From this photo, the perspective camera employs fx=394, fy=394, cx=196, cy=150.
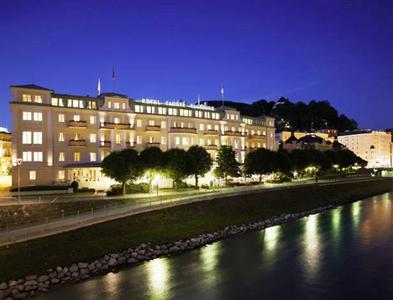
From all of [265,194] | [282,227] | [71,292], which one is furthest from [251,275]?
[265,194]

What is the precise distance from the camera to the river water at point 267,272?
26359mm

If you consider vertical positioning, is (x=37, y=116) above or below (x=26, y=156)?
above

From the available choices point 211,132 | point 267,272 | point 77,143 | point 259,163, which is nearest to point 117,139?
point 77,143

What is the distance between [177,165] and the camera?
6731cm

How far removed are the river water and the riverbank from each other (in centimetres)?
195

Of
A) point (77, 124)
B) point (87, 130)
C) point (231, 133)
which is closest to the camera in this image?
point (77, 124)

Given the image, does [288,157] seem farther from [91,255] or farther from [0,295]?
[0,295]

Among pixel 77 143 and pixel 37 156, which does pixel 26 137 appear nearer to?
pixel 37 156

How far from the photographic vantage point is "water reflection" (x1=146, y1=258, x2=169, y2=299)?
87.2 ft

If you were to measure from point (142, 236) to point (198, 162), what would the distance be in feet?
113

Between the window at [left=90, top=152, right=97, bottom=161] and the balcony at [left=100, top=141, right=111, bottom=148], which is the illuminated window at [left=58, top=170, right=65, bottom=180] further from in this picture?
the balcony at [left=100, top=141, right=111, bottom=148]

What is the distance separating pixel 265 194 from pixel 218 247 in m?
27.9

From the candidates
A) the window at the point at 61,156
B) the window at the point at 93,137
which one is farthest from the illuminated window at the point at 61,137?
the window at the point at 93,137

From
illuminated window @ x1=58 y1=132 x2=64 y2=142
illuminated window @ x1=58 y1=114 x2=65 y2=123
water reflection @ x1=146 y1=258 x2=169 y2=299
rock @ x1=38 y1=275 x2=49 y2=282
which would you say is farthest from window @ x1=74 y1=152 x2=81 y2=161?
rock @ x1=38 y1=275 x2=49 y2=282
